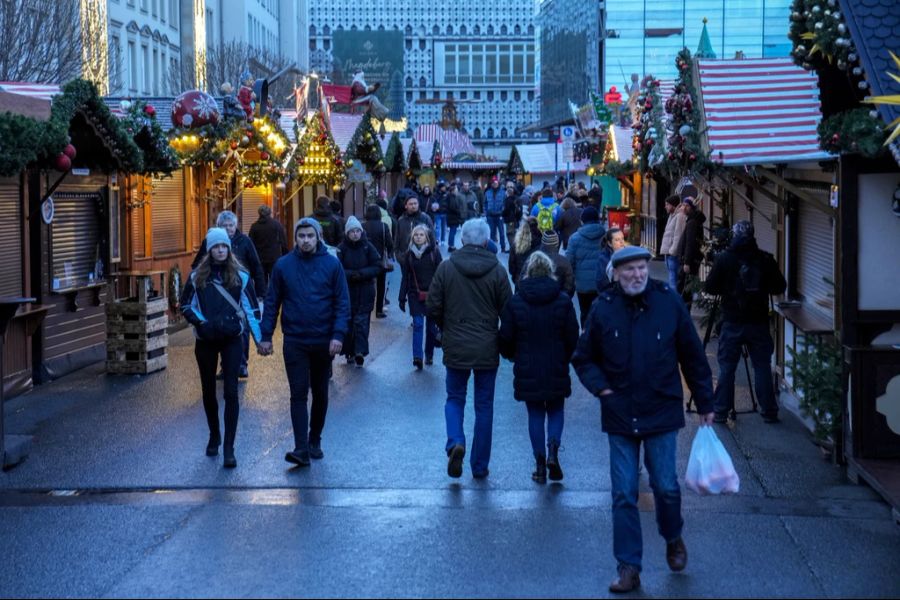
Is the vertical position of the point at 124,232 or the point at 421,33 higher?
the point at 421,33

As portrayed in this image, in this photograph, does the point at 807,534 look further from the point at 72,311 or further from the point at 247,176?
the point at 247,176

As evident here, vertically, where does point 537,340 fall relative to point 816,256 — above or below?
below

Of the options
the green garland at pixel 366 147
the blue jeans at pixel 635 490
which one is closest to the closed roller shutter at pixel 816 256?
the blue jeans at pixel 635 490

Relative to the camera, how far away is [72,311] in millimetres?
15258

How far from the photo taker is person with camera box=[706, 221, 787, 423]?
10938 mm

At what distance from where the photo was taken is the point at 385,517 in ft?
26.5

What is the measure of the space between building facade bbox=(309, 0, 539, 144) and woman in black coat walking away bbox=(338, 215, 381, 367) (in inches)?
5495

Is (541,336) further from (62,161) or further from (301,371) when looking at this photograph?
(62,161)

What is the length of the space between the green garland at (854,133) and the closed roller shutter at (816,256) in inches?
69.1

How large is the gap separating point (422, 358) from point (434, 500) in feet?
21.0

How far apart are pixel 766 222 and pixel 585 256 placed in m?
1.97

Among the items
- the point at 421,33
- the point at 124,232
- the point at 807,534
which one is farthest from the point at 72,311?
the point at 421,33

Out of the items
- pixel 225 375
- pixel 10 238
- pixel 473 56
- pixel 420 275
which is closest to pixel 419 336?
pixel 420 275

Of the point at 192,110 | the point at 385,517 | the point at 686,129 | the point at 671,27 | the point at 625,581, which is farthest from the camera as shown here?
the point at 671,27
